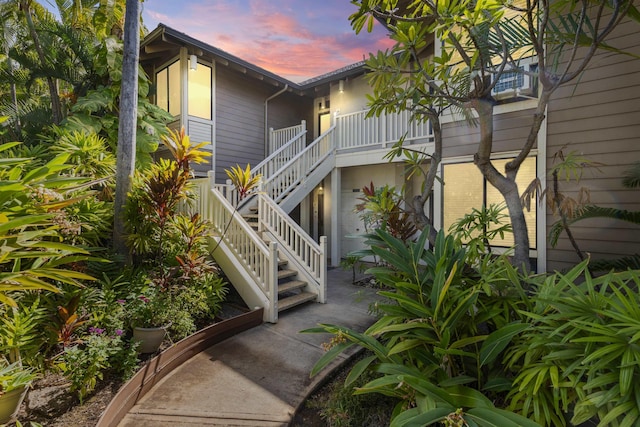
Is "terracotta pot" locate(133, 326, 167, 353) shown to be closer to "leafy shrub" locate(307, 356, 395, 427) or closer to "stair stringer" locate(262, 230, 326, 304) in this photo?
"leafy shrub" locate(307, 356, 395, 427)

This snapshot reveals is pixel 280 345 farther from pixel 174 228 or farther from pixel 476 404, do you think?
pixel 476 404

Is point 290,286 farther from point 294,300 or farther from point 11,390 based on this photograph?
point 11,390

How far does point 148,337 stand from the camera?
3.24 metres

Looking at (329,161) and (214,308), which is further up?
(329,161)

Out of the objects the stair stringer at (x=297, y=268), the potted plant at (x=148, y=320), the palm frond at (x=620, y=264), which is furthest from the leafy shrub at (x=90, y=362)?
the palm frond at (x=620, y=264)

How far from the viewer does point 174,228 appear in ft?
14.0

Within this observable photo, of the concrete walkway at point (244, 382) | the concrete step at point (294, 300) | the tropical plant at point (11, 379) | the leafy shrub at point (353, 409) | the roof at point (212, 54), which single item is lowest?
the concrete walkway at point (244, 382)

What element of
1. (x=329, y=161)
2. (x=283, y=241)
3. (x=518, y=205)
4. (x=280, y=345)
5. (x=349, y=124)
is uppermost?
(x=349, y=124)

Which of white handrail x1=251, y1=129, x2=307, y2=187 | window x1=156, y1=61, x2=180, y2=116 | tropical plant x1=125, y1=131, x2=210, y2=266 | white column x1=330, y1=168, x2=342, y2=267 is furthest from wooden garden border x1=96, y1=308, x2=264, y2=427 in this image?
window x1=156, y1=61, x2=180, y2=116

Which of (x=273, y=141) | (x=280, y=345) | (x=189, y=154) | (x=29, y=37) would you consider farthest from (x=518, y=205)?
(x=29, y=37)

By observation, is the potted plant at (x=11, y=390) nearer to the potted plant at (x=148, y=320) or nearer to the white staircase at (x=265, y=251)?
the potted plant at (x=148, y=320)

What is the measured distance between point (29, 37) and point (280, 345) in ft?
34.4

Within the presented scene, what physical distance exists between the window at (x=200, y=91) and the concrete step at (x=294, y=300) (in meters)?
5.96

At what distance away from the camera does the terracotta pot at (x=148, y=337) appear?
10.6 ft
